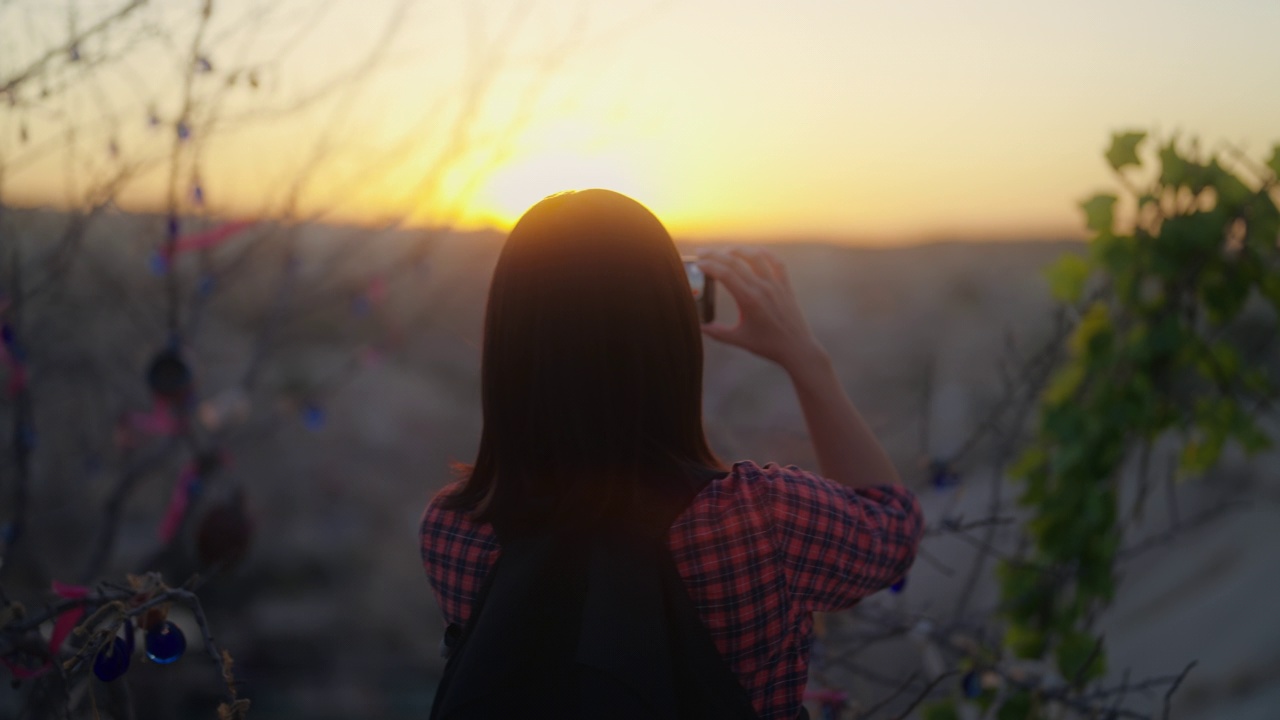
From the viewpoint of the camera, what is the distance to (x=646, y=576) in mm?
904

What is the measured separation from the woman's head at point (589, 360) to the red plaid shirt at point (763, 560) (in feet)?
0.20

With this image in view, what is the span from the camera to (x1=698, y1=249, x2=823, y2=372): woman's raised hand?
3.95 ft

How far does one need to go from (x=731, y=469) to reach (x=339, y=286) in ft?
7.65

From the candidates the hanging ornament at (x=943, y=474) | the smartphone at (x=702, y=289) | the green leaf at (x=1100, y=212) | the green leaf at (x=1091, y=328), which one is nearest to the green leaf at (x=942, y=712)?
the hanging ornament at (x=943, y=474)

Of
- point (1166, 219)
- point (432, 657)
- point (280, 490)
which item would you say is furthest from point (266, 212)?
point (280, 490)

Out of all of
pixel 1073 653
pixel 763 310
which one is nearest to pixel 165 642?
pixel 763 310

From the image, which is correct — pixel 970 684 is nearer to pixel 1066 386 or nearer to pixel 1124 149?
pixel 1066 386

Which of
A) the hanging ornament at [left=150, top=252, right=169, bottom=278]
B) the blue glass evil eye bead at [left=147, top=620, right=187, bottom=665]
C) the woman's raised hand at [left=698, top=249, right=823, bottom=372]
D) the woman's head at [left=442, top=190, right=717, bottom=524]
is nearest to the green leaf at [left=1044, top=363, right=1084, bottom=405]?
the woman's raised hand at [left=698, top=249, right=823, bottom=372]

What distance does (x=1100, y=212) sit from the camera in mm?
2332

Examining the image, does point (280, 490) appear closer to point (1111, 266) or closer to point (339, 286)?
point (339, 286)

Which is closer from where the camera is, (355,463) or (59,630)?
(59,630)

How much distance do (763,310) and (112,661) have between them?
34.5 inches

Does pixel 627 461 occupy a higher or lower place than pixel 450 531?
higher

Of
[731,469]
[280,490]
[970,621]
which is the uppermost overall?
[731,469]
